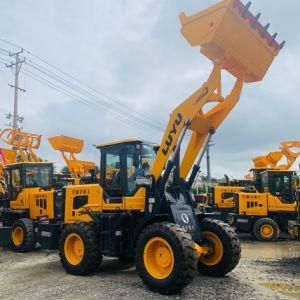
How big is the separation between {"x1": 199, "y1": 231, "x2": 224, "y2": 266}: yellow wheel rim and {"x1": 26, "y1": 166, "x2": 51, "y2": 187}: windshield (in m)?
7.43

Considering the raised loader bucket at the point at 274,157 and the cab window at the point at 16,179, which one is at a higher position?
the raised loader bucket at the point at 274,157

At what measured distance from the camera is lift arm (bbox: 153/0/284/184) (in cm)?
796

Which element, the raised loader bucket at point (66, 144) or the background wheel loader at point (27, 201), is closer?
the background wheel loader at point (27, 201)

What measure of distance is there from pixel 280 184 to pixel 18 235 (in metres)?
10.8

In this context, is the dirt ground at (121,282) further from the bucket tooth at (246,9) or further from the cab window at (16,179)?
the bucket tooth at (246,9)

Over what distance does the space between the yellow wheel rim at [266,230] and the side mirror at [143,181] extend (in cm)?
1002

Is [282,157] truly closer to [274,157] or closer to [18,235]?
[274,157]

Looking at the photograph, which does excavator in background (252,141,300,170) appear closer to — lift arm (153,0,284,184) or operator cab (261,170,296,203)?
operator cab (261,170,296,203)

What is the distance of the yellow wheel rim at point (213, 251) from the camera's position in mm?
8903

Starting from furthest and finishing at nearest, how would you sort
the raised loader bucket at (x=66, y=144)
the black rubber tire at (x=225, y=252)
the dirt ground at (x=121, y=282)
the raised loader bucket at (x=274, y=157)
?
1. the raised loader bucket at (x=274, y=157)
2. the raised loader bucket at (x=66, y=144)
3. the black rubber tire at (x=225, y=252)
4. the dirt ground at (x=121, y=282)

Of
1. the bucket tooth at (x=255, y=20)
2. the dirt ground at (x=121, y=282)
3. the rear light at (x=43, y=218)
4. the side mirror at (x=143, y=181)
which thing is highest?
the bucket tooth at (x=255, y=20)

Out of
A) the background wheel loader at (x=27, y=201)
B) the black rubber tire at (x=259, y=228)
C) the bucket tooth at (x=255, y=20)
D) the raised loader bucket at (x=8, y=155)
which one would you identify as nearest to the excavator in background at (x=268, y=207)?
the black rubber tire at (x=259, y=228)

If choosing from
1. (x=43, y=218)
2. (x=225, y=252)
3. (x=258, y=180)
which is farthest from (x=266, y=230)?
(x=225, y=252)

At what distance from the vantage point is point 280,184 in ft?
59.6
